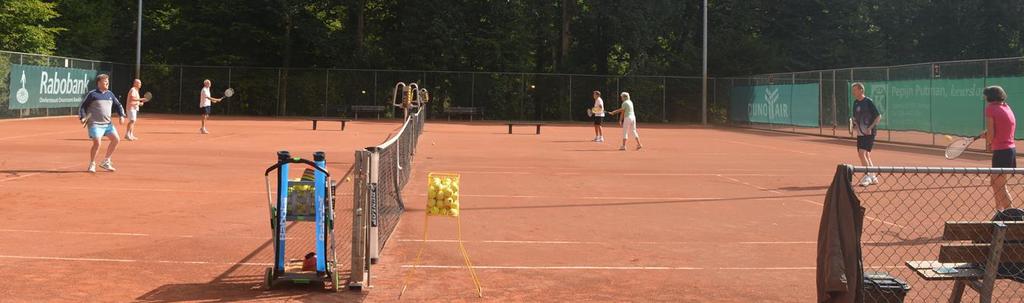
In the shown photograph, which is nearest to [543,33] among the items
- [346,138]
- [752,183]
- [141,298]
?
[346,138]

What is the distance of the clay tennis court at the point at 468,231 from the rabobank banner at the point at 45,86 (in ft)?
53.2

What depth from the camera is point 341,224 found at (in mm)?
10852

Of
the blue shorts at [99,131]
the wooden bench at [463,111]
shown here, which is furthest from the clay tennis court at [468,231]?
the wooden bench at [463,111]

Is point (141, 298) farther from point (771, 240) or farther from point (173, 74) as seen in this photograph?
point (173, 74)

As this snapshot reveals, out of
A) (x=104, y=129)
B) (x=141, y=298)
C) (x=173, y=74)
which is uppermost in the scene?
(x=173, y=74)

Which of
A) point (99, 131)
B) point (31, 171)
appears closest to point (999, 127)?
point (99, 131)

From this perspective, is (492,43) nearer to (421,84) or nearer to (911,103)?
(421,84)

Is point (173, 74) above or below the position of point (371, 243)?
above

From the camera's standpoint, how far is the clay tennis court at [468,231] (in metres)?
7.61

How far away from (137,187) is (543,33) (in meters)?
46.3

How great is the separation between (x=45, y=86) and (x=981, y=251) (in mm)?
39180

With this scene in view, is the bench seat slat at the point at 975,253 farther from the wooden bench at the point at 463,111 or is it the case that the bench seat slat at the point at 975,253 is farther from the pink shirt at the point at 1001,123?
the wooden bench at the point at 463,111

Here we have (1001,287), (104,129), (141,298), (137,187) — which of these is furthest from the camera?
(104,129)

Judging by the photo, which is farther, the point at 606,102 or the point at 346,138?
the point at 606,102
